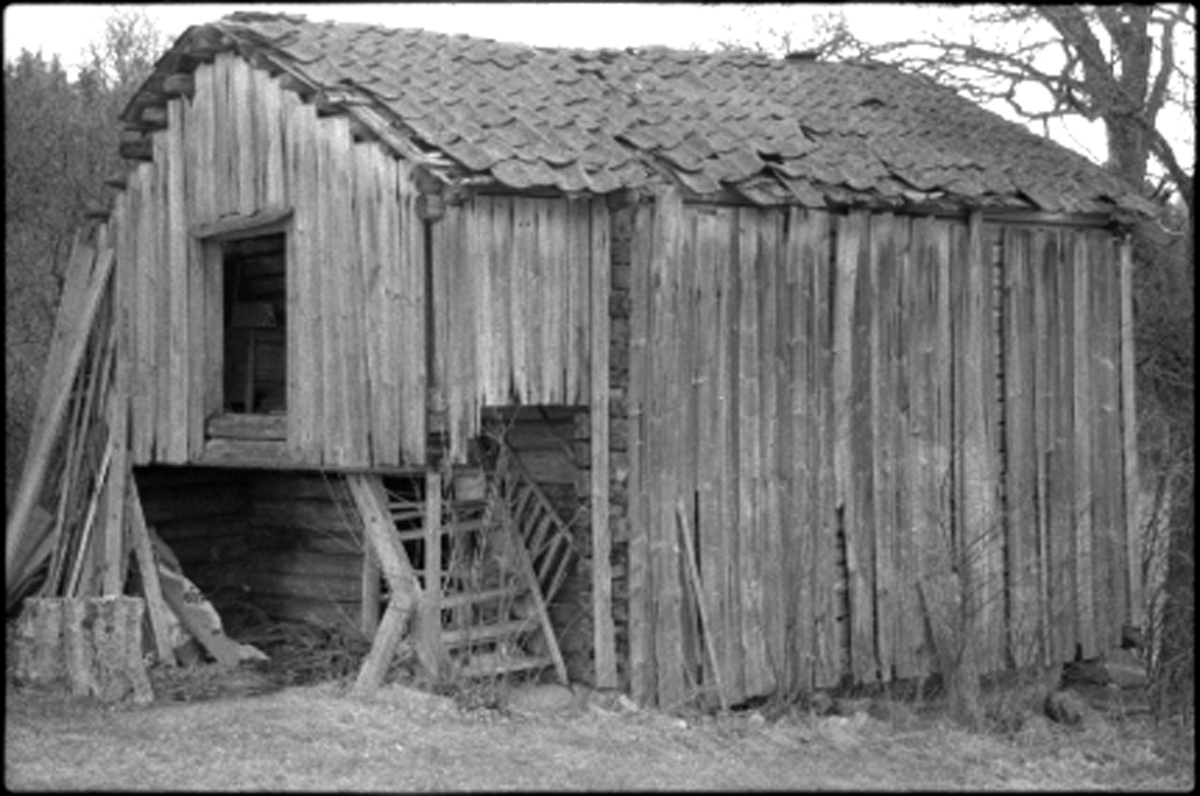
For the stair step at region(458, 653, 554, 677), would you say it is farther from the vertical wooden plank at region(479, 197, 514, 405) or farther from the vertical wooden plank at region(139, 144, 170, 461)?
the vertical wooden plank at region(139, 144, 170, 461)

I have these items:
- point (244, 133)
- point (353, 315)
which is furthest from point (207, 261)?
point (353, 315)

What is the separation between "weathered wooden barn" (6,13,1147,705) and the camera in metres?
12.3

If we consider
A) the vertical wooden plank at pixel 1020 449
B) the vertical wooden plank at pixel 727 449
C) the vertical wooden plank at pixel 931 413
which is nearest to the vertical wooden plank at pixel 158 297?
the vertical wooden plank at pixel 727 449

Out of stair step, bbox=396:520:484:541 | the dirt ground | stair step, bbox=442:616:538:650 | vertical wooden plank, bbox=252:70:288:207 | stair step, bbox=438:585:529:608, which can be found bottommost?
the dirt ground

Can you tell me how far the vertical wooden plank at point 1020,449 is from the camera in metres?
14.7

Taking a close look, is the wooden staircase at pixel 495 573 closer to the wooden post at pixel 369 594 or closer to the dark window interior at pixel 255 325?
the wooden post at pixel 369 594

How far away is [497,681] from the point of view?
12.4 meters

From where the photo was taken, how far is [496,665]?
1225cm

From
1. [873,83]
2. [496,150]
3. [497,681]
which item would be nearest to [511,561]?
[497,681]

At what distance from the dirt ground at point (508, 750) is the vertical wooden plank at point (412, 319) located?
1.65 metres

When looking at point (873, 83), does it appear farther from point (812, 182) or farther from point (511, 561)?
point (511, 561)

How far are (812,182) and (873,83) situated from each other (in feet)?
10.2

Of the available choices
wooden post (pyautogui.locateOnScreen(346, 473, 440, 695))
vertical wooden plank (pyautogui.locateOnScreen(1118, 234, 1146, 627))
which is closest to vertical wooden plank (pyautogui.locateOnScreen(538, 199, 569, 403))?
wooden post (pyautogui.locateOnScreen(346, 473, 440, 695))

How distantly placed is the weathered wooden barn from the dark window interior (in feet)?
0.11
